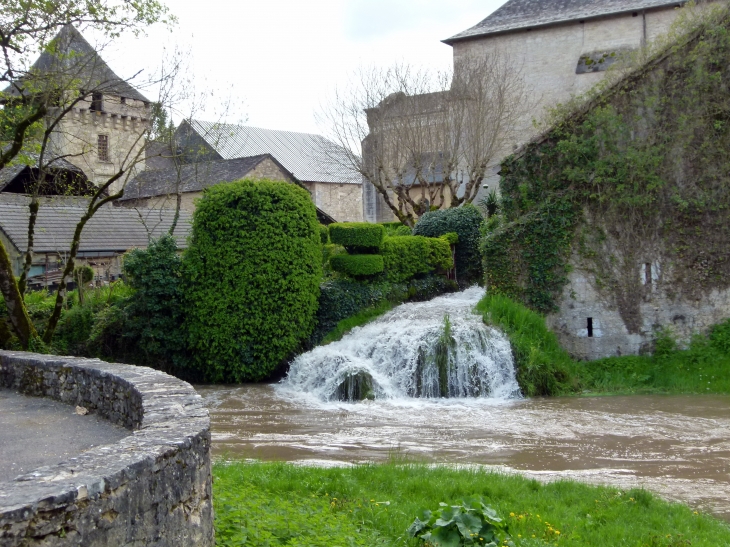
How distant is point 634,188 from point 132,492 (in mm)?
14176

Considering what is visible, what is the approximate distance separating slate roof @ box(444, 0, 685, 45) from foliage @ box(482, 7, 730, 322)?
48.9ft

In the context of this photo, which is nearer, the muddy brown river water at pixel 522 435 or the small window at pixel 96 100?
the muddy brown river water at pixel 522 435

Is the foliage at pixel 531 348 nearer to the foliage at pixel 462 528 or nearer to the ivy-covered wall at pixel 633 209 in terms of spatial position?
the ivy-covered wall at pixel 633 209

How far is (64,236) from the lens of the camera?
79.7ft

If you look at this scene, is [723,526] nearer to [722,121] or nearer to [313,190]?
[722,121]

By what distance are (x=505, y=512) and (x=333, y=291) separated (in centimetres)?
1150

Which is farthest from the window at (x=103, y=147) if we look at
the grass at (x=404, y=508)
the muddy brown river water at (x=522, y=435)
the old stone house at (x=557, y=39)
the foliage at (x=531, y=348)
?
the grass at (x=404, y=508)

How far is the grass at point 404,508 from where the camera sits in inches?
229

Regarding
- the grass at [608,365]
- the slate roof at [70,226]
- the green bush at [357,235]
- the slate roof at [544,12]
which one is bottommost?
the grass at [608,365]

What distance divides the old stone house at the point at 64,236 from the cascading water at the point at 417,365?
24.3 feet

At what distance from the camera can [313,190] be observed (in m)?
44.0

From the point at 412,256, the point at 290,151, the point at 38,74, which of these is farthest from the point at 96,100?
the point at 290,151

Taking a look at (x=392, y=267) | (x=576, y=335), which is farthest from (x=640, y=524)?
(x=392, y=267)

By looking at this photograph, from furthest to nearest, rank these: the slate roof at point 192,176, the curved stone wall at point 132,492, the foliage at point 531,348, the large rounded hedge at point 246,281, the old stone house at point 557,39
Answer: the slate roof at point 192,176
the old stone house at point 557,39
the large rounded hedge at point 246,281
the foliage at point 531,348
the curved stone wall at point 132,492
